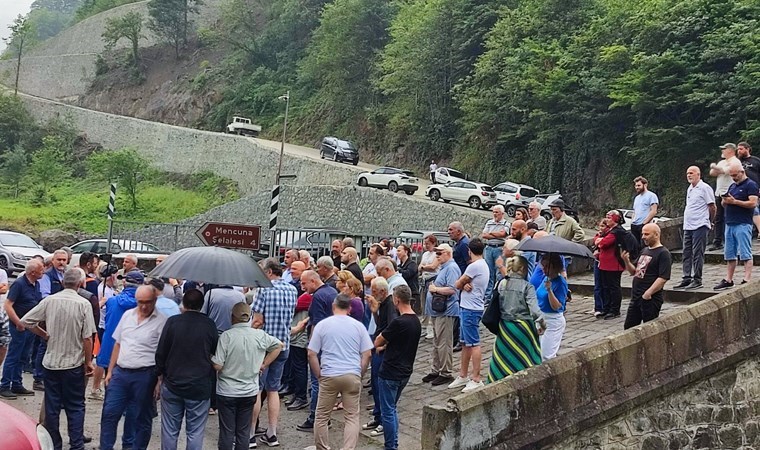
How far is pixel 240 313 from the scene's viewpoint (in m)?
6.68

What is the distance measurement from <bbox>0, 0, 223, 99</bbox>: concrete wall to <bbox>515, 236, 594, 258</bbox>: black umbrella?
80.3 m

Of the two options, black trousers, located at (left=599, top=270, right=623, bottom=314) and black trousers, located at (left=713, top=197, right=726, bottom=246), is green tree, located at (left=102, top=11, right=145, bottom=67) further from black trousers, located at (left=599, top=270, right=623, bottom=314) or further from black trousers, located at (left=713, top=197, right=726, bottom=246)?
black trousers, located at (left=599, top=270, right=623, bottom=314)

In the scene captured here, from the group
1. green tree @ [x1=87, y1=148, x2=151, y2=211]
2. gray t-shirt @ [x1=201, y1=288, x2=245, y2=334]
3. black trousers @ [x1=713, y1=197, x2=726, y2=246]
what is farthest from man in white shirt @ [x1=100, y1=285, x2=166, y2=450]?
green tree @ [x1=87, y1=148, x2=151, y2=211]

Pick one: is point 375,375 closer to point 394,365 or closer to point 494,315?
point 394,365

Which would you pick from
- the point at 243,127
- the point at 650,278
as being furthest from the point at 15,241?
the point at 243,127

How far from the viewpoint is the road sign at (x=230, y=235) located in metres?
10.5

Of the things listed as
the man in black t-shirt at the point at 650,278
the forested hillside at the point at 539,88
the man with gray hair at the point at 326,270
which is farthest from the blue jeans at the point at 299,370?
the forested hillside at the point at 539,88

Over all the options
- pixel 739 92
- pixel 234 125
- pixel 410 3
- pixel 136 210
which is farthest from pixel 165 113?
pixel 739 92

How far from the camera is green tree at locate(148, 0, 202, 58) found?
78.9 metres

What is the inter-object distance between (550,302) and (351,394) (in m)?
2.30

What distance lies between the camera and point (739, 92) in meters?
27.5

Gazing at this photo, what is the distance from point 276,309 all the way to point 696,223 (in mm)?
5929

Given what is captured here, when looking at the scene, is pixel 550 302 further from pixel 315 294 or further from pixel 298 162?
pixel 298 162

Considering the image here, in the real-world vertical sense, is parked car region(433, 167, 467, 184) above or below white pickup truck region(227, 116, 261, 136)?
below
